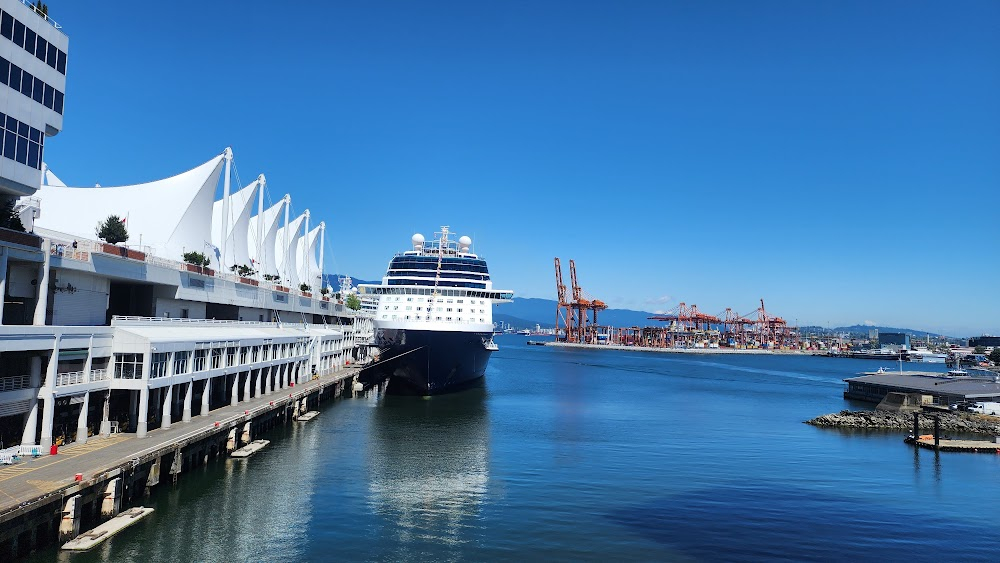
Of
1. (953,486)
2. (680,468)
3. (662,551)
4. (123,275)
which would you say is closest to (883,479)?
(953,486)

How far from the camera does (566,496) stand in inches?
1140

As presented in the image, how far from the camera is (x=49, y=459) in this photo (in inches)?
883

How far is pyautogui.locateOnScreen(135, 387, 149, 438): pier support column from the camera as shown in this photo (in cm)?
2769

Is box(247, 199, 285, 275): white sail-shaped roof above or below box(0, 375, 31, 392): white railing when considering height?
above

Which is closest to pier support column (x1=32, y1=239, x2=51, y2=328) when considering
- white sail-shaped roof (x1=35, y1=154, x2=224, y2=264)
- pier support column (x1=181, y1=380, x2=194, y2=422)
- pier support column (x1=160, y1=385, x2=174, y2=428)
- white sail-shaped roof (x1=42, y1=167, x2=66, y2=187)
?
pier support column (x1=160, y1=385, x2=174, y2=428)

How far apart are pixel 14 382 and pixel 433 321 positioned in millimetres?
35790

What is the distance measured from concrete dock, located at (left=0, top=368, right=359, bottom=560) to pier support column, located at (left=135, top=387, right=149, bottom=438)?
1.09 ft

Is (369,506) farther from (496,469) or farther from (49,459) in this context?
(49,459)

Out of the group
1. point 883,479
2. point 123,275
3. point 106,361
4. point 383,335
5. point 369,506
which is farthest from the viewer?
point 383,335

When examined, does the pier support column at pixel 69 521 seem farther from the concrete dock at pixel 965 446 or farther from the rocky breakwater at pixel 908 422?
the rocky breakwater at pixel 908 422

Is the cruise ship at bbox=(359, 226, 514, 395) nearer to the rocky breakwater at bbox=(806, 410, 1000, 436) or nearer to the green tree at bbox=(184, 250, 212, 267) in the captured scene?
the green tree at bbox=(184, 250, 212, 267)

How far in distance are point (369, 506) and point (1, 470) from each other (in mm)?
13046

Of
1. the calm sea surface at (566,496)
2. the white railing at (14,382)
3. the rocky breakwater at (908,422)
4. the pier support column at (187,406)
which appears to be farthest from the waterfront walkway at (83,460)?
the rocky breakwater at (908,422)

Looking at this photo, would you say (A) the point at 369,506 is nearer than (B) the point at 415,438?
Yes
